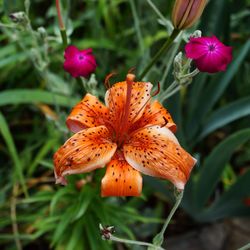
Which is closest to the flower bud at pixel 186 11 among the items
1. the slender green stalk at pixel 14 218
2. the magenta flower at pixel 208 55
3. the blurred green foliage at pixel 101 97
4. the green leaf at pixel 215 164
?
the magenta flower at pixel 208 55

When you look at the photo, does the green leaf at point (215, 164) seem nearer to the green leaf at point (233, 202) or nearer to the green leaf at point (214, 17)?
the green leaf at point (233, 202)

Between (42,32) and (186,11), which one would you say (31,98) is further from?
(186,11)

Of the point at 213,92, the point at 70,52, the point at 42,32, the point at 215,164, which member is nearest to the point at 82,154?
the point at 70,52

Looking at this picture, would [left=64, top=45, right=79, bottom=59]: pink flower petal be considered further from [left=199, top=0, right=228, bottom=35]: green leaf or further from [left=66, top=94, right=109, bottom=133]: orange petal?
[left=199, top=0, right=228, bottom=35]: green leaf

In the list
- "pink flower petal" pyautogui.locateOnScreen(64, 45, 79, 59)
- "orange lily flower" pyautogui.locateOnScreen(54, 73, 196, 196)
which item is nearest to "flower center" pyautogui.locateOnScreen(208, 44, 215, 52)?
"orange lily flower" pyautogui.locateOnScreen(54, 73, 196, 196)

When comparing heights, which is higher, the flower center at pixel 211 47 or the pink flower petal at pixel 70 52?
the flower center at pixel 211 47
